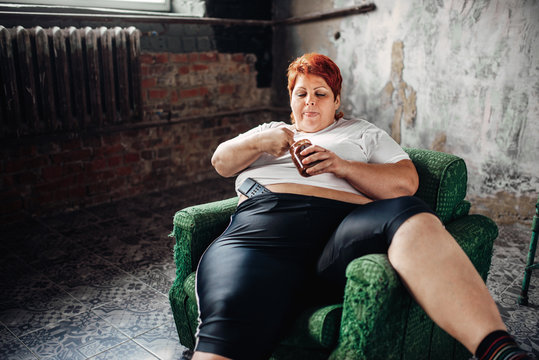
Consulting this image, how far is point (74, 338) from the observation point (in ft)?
5.82

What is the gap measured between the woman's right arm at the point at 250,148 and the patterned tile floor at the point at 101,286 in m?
0.75

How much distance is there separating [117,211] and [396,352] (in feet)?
8.34

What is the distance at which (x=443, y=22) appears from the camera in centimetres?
296

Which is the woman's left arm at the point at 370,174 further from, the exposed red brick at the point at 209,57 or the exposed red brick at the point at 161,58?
the exposed red brick at the point at 209,57

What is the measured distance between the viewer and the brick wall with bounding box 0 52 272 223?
3.02 metres

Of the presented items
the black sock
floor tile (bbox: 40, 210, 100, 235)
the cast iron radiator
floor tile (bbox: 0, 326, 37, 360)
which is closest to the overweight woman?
the black sock

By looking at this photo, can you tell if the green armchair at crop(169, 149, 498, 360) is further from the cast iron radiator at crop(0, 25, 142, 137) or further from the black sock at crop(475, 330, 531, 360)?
the cast iron radiator at crop(0, 25, 142, 137)

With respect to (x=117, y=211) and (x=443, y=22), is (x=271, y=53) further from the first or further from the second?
(x=117, y=211)

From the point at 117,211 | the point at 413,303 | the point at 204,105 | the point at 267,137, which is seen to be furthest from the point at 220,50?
the point at 413,303

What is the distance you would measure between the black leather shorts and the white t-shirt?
0.09 m

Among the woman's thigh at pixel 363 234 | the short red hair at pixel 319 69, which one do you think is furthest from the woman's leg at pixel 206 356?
the short red hair at pixel 319 69

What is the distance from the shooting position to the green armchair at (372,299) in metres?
1.12

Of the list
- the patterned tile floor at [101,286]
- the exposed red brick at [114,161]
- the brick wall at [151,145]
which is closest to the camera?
the patterned tile floor at [101,286]

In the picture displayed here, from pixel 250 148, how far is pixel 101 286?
3.83 ft
